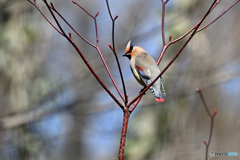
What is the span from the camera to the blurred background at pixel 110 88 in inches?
269

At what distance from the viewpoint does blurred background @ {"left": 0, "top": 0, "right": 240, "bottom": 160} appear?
22.4 feet

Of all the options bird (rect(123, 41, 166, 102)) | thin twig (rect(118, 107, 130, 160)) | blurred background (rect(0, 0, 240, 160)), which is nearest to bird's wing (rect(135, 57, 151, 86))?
bird (rect(123, 41, 166, 102))

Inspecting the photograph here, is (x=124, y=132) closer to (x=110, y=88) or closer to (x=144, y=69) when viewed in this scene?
(x=144, y=69)

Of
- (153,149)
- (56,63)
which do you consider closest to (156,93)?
(153,149)

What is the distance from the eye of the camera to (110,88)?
27.9 ft

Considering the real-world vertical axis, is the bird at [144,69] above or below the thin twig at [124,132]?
above

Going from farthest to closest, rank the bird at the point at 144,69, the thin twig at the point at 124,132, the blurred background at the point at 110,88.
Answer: the blurred background at the point at 110,88 → the bird at the point at 144,69 → the thin twig at the point at 124,132

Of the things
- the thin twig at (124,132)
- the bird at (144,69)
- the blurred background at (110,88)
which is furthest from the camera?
the blurred background at (110,88)

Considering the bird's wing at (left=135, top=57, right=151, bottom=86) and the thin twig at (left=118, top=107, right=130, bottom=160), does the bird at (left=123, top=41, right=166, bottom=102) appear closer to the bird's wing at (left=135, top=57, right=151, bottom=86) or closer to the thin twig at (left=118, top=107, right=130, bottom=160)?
the bird's wing at (left=135, top=57, right=151, bottom=86)

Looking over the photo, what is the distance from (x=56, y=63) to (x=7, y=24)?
1.95 m

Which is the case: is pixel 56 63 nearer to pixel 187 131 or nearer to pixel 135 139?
pixel 135 139

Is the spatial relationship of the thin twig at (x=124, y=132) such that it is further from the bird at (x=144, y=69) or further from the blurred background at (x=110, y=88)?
the blurred background at (x=110, y=88)

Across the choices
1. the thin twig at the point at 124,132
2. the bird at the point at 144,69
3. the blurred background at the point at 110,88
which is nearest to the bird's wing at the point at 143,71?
the bird at the point at 144,69

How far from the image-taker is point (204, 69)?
8.19 m
